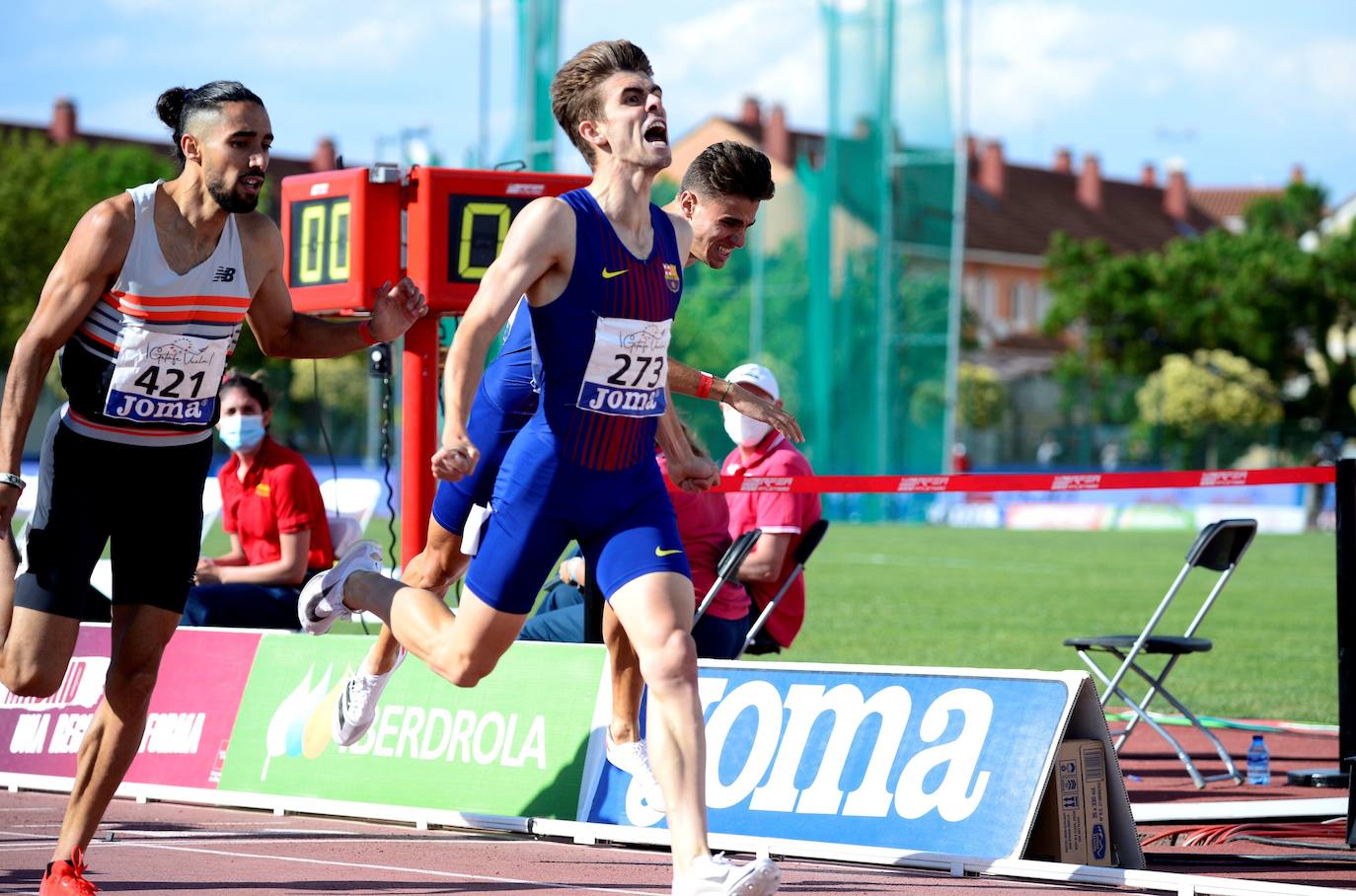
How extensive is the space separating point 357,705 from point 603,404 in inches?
83.8

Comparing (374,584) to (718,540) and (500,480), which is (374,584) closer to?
(500,480)

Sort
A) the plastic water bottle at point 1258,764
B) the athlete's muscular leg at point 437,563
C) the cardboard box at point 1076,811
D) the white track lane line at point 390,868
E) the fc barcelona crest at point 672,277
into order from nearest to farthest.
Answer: the fc barcelona crest at point 672,277
the white track lane line at point 390,868
the cardboard box at point 1076,811
the athlete's muscular leg at point 437,563
the plastic water bottle at point 1258,764

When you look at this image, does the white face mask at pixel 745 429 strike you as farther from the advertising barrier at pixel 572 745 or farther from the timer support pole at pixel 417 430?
the advertising barrier at pixel 572 745

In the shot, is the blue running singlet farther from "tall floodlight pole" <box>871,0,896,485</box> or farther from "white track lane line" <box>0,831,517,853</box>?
"tall floodlight pole" <box>871,0,896,485</box>

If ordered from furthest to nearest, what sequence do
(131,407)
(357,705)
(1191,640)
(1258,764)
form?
(1191,640)
(1258,764)
(357,705)
(131,407)

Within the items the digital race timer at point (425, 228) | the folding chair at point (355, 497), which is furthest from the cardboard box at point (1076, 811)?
the folding chair at point (355, 497)

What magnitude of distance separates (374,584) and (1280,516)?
38.4 m

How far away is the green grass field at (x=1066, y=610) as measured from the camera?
1378 cm

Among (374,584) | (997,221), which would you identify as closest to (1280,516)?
(374,584)

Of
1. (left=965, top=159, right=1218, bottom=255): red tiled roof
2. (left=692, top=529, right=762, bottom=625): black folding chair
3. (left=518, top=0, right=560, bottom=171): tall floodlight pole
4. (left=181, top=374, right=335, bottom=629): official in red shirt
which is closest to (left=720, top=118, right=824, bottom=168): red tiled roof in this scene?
(left=965, top=159, right=1218, bottom=255): red tiled roof

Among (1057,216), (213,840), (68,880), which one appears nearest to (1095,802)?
(213,840)

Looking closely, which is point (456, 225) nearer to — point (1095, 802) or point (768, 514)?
point (768, 514)

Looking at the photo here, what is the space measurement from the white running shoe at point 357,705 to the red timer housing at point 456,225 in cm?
201

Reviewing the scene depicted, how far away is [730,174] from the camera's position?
6.29 metres
